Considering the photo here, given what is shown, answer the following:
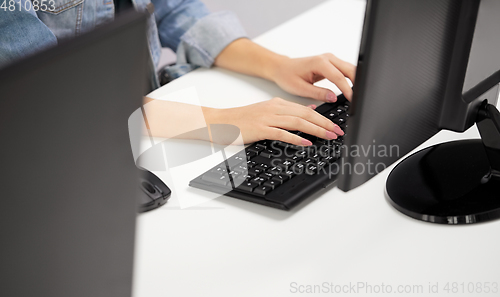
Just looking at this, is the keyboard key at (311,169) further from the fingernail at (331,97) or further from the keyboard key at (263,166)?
the fingernail at (331,97)

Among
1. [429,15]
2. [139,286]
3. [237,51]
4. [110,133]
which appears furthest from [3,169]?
[237,51]

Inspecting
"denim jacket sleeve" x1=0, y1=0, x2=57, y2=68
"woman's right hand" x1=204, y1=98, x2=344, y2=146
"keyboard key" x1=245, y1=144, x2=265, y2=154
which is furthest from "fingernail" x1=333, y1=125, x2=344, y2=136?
"denim jacket sleeve" x1=0, y1=0, x2=57, y2=68

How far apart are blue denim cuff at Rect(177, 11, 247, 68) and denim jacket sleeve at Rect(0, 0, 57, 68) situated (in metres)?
0.42

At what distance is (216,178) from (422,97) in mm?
271

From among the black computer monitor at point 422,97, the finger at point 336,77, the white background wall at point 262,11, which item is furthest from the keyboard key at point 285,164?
the white background wall at point 262,11

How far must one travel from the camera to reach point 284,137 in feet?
2.35

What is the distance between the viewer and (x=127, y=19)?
0.26 meters

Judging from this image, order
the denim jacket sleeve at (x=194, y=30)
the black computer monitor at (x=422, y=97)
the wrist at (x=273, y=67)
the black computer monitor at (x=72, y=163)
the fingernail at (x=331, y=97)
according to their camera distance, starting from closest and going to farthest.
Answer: the black computer monitor at (x=72, y=163), the black computer monitor at (x=422, y=97), the fingernail at (x=331, y=97), the wrist at (x=273, y=67), the denim jacket sleeve at (x=194, y=30)

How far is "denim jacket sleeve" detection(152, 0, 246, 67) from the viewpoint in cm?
106

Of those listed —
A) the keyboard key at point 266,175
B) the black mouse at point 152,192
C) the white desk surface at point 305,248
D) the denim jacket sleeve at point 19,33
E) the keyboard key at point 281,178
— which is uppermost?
the denim jacket sleeve at point 19,33

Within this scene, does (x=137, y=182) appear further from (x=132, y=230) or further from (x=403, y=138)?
(x=403, y=138)

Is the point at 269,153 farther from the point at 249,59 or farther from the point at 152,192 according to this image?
the point at 249,59

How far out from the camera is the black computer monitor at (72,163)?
0.24 metres

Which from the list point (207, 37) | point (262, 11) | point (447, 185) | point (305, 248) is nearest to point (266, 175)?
point (305, 248)
